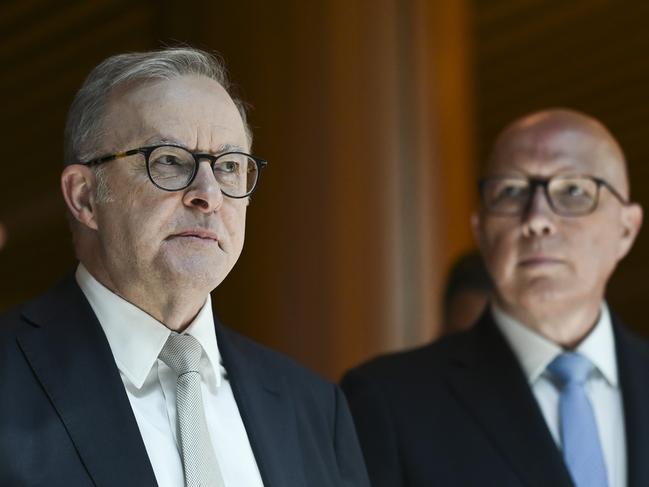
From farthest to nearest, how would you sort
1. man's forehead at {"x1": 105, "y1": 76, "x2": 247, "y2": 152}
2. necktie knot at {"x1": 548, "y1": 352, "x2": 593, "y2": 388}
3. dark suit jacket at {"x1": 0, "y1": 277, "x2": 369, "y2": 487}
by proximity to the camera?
necktie knot at {"x1": 548, "y1": 352, "x2": 593, "y2": 388} < man's forehead at {"x1": 105, "y1": 76, "x2": 247, "y2": 152} < dark suit jacket at {"x1": 0, "y1": 277, "x2": 369, "y2": 487}

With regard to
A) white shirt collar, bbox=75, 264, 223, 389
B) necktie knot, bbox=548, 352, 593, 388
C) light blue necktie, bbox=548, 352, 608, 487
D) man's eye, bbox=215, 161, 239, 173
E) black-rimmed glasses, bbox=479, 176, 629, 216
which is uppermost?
man's eye, bbox=215, 161, 239, 173

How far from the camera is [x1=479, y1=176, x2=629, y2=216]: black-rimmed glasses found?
9.57ft

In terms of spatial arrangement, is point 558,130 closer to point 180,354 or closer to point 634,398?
point 634,398

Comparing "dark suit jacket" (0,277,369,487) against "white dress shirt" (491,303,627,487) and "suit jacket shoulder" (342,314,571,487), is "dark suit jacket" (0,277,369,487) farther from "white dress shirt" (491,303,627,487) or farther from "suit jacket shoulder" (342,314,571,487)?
"white dress shirt" (491,303,627,487)

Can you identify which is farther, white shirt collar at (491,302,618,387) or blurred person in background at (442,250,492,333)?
blurred person in background at (442,250,492,333)

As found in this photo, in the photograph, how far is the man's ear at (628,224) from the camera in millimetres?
3064

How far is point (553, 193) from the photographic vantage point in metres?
2.93

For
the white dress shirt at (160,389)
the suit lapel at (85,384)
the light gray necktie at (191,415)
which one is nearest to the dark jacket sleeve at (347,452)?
the white dress shirt at (160,389)

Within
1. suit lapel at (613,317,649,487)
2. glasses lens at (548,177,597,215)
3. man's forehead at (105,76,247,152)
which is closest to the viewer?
man's forehead at (105,76,247,152)

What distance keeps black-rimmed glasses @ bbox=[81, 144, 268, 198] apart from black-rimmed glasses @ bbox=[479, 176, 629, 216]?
932 mm

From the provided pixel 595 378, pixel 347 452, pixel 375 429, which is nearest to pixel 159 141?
pixel 347 452

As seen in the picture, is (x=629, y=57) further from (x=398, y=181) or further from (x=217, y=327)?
(x=217, y=327)

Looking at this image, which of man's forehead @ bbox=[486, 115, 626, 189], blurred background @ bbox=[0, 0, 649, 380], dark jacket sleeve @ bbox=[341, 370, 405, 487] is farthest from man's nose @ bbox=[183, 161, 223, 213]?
blurred background @ bbox=[0, 0, 649, 380]

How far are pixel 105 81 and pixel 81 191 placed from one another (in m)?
0.20
